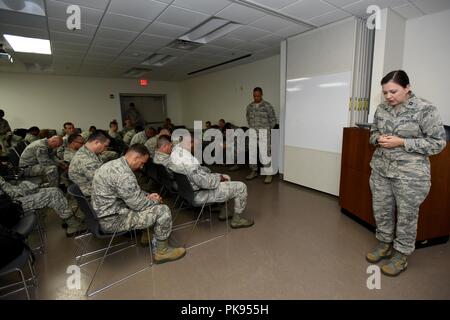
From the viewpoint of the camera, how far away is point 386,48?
3170 mm

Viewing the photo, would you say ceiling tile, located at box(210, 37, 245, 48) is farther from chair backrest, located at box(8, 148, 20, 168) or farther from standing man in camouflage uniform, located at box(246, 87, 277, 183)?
chair backrest, located at box(8, 148, 20, 168)

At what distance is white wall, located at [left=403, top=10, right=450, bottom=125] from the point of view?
10.1ft

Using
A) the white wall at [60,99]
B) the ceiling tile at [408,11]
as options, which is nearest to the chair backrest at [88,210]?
the ceiling tile at [408,11]

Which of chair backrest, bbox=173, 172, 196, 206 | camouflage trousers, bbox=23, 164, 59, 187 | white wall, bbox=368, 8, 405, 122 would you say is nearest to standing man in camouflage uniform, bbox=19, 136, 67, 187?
camouflage trousers, bbox=23, 164, 59, 187

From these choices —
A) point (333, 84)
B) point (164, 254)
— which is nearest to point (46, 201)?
point (164, 254)

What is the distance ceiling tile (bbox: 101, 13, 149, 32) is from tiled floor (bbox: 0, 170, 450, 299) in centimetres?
287

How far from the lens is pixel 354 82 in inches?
136

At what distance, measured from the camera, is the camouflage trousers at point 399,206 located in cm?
195

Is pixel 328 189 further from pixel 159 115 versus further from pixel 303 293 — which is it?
pixel 159 115

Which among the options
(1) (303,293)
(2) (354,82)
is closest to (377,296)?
(1) (303,293)

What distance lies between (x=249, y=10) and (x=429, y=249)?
3399 mm

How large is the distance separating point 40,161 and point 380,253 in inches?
187

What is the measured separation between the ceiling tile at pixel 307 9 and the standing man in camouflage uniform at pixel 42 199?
3570 mm

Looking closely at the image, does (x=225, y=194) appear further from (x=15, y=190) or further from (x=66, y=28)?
(x=66, y=28)
